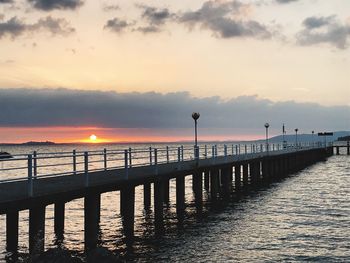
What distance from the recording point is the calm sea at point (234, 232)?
17766 millimetres

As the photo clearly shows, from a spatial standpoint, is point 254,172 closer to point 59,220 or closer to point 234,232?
point 234,232

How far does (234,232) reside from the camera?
21.6m

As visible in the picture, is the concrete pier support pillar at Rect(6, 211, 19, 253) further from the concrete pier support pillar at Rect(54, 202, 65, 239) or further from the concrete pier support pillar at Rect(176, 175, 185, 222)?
the concrete pier support pillar at Rect(176, 175, 185, 222)

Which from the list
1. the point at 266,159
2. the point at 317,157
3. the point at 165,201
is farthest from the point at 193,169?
the point at 317,157

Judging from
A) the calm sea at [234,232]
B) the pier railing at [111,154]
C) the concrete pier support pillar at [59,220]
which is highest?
the pier railing at [111,154]

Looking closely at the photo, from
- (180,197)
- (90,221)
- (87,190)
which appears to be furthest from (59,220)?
(180,197)

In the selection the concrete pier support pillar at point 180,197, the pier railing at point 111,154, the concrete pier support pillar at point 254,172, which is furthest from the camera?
the concrete pier support pillar at point 254,172

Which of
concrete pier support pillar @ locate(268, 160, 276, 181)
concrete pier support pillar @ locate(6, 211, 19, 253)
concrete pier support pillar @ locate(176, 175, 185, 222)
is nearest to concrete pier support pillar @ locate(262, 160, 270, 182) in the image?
concrete pier support pillar @ locate(268, 160, 276, 181)

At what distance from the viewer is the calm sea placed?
17.8m

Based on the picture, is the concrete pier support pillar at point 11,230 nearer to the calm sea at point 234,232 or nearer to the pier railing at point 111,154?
the calm sea at point 234,232

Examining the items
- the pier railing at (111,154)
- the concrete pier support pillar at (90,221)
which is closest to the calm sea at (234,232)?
the concrete pier support pillar at (90,221)

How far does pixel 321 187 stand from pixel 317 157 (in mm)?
52527

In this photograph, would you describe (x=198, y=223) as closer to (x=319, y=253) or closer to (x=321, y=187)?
(x=319, y=253)

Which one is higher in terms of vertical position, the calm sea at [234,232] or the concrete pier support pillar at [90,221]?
the concrete pier support pillar at [90,221]
